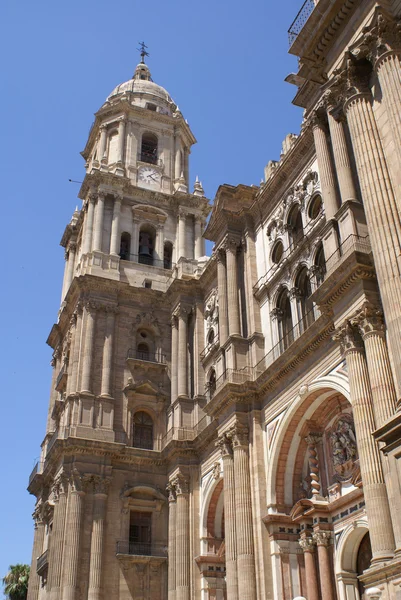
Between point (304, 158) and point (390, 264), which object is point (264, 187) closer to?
point (304, 158)

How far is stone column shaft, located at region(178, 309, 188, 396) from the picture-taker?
113 feet

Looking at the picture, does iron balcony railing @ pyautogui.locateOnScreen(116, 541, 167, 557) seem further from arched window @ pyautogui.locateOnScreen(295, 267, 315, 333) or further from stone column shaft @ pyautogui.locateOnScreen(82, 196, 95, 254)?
stone column shaft @ pyautogui.locateOnScreen(82, 196, 95, 254)

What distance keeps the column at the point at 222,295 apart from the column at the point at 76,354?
888cm

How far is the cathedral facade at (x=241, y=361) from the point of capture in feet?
60.4

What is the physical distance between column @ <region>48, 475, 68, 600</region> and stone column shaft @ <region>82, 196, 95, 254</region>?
42.6 feet

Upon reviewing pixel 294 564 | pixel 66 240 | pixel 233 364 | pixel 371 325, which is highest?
pixel 66 240

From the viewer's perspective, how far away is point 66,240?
152ft

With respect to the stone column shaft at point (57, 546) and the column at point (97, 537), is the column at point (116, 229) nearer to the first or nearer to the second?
the column at point (97, 537)

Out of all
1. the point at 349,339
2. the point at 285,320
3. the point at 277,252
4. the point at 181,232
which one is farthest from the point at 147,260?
the point at 349,339

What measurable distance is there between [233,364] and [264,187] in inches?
303

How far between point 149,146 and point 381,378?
32703mm

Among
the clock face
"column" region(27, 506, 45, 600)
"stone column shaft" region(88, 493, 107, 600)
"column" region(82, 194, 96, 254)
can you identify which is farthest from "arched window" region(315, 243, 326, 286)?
"column" region(27, 506, 45, 600)

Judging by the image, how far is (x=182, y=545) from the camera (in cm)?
2970

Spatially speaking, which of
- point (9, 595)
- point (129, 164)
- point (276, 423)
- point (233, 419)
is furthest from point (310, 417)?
point (9, 595)
